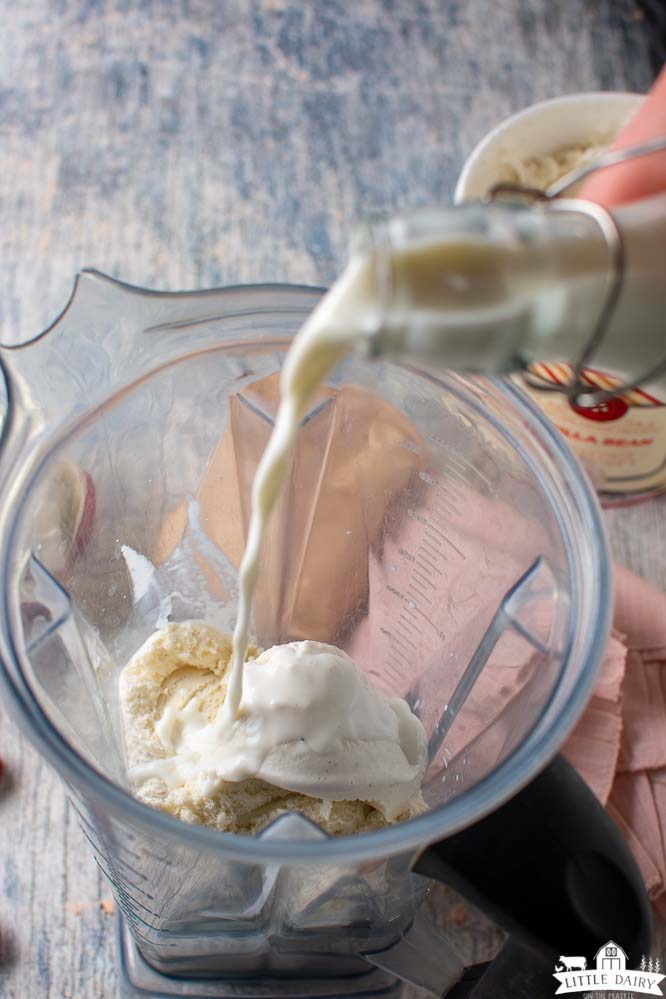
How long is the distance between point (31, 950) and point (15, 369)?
16.0 inches

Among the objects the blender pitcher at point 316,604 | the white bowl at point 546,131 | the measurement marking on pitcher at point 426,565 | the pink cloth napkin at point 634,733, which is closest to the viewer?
the blender pitcher at point 316,604

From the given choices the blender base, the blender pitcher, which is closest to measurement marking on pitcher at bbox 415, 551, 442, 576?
the blender pitcher

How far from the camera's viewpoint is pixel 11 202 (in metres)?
0.97

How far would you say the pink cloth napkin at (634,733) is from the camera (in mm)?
736

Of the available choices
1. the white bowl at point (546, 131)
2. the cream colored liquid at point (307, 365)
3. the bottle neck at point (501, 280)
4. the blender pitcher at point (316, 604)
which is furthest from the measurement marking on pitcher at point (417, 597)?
the white bowl at point (546, 131)

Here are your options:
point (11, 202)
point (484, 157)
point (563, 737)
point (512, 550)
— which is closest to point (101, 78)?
point (11, 202)

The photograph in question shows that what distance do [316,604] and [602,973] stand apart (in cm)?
27

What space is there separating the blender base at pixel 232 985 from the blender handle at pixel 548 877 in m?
0.23

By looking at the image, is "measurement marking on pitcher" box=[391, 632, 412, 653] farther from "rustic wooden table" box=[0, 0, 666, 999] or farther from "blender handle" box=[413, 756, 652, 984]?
"rustic wooden table" box=[0, 0, 666, 999]

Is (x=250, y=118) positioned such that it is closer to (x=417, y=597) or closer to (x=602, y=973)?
(x=417, y=597)

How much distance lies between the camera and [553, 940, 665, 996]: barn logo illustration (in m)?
0.52

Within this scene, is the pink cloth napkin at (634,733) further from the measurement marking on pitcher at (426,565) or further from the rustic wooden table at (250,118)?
the measurement marking on pitcher at (426,565)

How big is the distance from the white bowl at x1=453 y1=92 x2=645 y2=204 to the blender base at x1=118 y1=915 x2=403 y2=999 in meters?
0.58

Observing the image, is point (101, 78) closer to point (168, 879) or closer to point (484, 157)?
point (484, 157)
